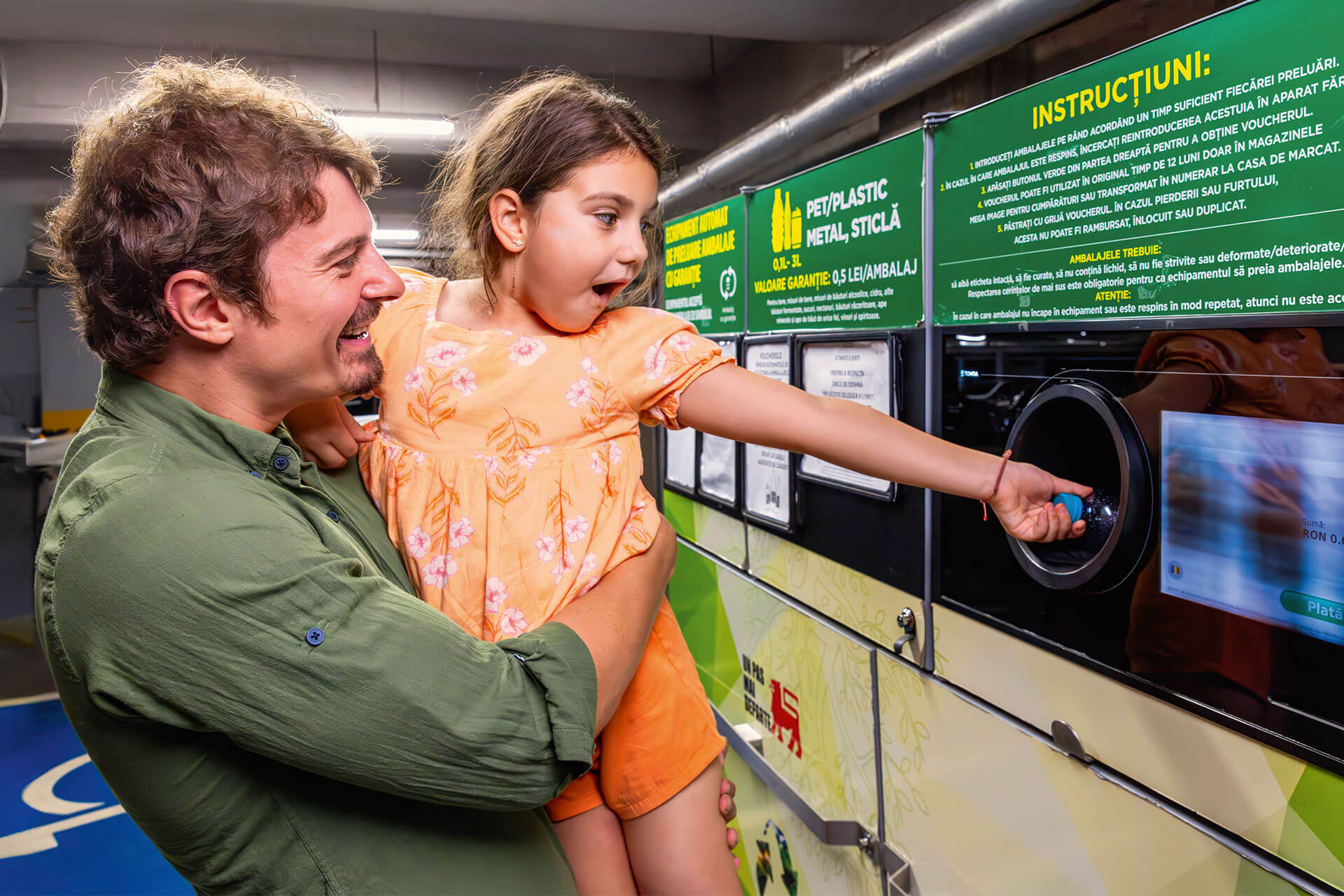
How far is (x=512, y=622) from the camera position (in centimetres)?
137

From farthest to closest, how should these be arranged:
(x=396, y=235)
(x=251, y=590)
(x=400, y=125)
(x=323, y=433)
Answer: (x=396, y=235), (x=400, y=125), (x=323, y=433), (x=251, y=590)

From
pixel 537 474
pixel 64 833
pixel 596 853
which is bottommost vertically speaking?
pixel 64 833

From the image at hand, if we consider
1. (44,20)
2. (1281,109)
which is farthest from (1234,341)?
(44,20)

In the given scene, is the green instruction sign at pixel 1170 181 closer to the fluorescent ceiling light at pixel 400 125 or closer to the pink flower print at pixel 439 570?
the pink flower print at pixel 439 570

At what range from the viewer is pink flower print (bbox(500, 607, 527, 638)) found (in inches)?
54.1

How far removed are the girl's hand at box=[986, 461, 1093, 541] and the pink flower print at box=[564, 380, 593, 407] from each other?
67cm

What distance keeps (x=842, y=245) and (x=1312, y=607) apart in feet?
4.91

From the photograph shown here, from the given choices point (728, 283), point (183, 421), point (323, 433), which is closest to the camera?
point (183, 421)

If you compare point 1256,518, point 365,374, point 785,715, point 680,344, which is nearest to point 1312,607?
point 1256,518

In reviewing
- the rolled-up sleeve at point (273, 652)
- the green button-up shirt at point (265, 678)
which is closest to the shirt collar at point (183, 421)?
the green button-up shirt at point (265, 678)

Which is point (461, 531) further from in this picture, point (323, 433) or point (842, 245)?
point (842, 245)

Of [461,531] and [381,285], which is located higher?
[381,285]

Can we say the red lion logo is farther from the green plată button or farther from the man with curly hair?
the man with curly hair

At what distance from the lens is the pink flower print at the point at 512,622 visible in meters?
1.37
